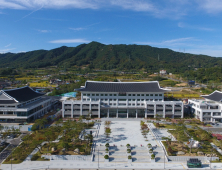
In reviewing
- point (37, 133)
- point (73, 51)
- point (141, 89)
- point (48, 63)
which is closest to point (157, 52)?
point (73, 51)

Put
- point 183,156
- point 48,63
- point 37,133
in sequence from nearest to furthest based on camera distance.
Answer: point 183,156 < point 37,133 < point 48,63

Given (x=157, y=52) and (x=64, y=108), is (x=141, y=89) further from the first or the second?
(x=157, y=52)

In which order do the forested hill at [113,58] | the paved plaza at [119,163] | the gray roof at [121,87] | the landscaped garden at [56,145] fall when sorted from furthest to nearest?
the forested hill at [113,58] < the gray roof at [121,87] < the landscaped garden at [56,145] < the paved plaza at [119,163]

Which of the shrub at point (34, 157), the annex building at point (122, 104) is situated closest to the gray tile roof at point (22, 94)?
the annex building at point (122, 104)

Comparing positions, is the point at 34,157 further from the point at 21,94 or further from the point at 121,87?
the point at 121,87

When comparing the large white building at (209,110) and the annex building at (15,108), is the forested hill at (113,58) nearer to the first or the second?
the large white building at (209,110)
